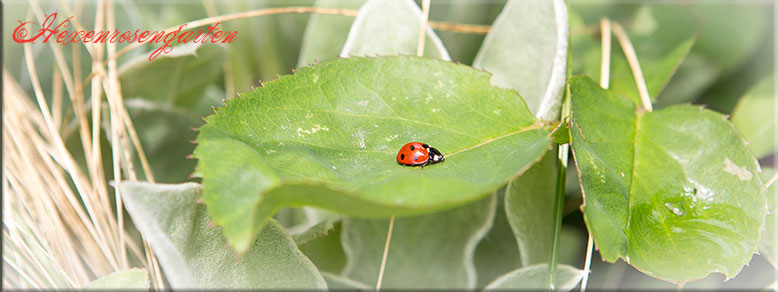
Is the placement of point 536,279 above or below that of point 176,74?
below

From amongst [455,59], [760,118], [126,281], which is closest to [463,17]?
[455,59]

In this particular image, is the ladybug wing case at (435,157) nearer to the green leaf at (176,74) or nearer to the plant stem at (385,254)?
the plant stem at (385,254)

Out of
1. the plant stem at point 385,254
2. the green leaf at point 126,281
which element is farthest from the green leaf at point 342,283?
the green leaf at point 126,281

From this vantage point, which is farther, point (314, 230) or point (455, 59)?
point (455, 59)

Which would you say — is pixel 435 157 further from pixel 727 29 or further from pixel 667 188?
pixel 727 29

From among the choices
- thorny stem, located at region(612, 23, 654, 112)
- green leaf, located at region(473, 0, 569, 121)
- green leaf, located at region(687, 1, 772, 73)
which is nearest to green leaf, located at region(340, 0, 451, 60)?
green leaf, located at region(473, 0, 569, 121)

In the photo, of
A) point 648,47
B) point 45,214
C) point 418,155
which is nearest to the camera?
point 418,155

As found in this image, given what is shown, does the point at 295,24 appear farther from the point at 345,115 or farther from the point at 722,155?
the point at 722,155
